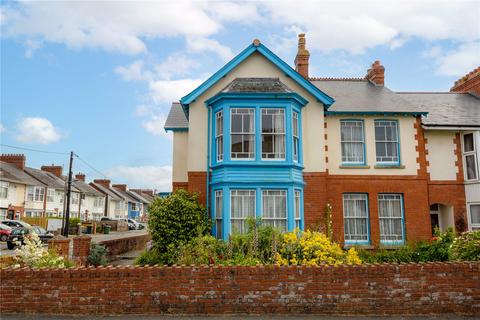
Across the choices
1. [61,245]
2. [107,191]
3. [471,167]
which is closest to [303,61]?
[471,167]

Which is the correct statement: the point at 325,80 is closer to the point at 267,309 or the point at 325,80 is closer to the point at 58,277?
the point at 267,309

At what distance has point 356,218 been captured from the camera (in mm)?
16859

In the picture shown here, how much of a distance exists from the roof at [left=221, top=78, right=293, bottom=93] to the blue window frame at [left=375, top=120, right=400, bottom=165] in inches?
193

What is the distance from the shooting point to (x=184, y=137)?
1841 centimetres

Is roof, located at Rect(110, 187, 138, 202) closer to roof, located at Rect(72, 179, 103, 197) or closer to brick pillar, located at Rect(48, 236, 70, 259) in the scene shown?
roof, located at Rect(72, 179, 103, 197)

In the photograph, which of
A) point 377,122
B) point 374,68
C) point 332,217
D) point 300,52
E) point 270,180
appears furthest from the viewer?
point 374,68

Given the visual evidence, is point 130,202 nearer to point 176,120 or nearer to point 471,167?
point 176,120

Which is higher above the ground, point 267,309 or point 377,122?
point 377,122

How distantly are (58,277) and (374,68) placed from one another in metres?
18.5

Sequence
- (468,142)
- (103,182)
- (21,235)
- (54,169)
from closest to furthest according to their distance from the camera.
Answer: (468,142) → (21,235) → (54,169) → (103,182)

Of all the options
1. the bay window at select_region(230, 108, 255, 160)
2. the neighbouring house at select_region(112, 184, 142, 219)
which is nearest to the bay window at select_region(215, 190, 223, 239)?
the bay window at select_region(230, 108, 255, 160)

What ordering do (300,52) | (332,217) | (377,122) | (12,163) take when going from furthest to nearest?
(12,163) < (300,52) < (377,122) < (332,217)

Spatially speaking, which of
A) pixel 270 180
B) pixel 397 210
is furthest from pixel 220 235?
pixel 397 210

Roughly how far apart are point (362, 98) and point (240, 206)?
28.0ft
